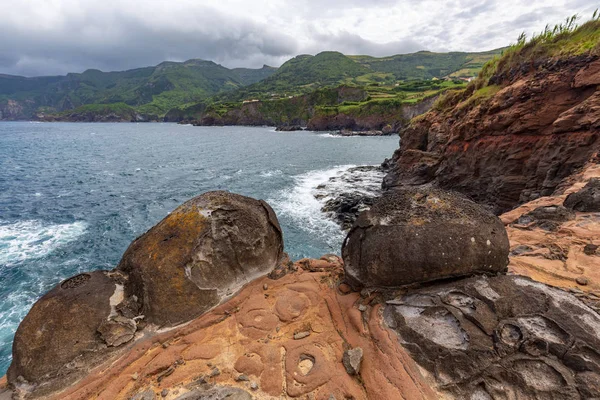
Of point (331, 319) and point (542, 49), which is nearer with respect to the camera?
point (331, 319)

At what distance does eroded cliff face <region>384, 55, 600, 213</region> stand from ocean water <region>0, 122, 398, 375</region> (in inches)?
431

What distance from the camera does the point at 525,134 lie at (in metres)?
17.1

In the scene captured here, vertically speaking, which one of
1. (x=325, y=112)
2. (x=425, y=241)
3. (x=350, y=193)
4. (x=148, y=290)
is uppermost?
(x=325, y=112)

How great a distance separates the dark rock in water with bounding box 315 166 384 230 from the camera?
20422 mm

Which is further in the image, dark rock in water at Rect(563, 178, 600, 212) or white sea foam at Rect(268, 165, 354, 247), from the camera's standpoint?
white sea foam at Rect(268, 165, 354, 247)

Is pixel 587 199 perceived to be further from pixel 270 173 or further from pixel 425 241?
pixel 270 173

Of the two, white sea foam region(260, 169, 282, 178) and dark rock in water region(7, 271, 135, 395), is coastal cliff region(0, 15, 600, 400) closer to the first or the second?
dark rock in water region(7, 271, 135, 395)

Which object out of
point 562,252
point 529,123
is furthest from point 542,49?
point 562,252

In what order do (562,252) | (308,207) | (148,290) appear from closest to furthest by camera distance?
(148,290), (562,252), (308,207)

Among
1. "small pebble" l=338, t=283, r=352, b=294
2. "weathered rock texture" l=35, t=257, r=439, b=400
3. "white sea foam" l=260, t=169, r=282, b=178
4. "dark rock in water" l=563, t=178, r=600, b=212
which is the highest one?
"dark rock in water" l=563, t=178, r=600, b=212

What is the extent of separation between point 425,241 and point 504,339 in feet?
6.52

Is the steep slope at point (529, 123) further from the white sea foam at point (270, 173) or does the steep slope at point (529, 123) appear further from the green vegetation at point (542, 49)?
the white sea foam at point (270, 173)

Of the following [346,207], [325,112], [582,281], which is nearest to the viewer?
[582,281]

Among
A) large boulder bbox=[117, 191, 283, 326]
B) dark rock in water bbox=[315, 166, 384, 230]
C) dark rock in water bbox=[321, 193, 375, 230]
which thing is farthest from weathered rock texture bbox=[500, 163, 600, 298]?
dark rock in water bbox=[321, 193, 375, 230]
